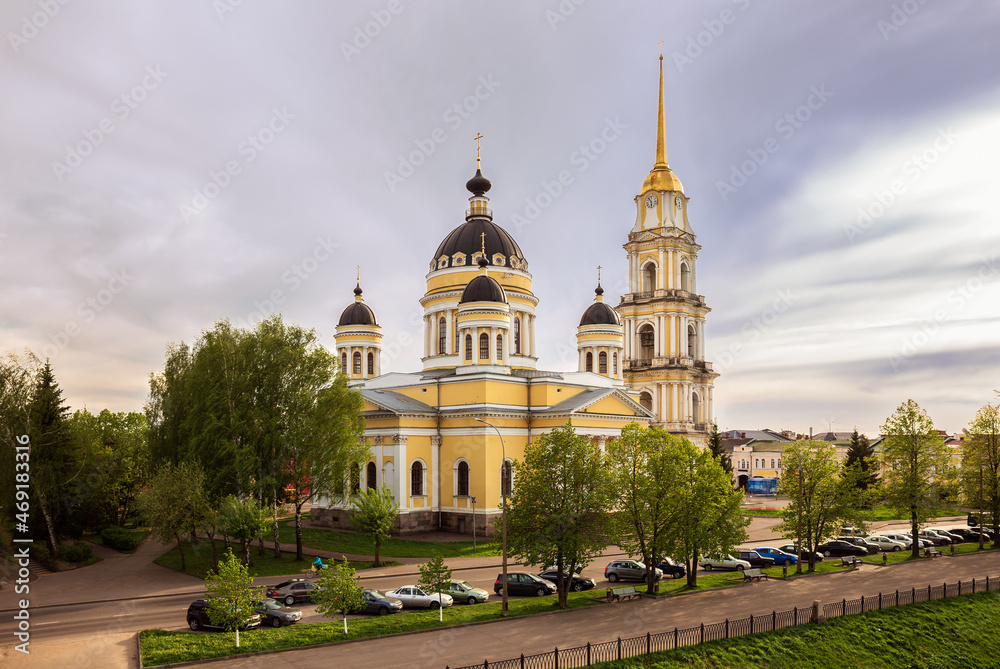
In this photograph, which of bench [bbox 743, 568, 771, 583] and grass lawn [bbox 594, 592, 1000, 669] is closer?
grass lawn [bbox 594, 592, 1000, 669]

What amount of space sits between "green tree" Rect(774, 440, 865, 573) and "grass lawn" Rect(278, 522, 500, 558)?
15796 mm

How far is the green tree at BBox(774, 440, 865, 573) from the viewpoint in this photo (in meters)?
35.8

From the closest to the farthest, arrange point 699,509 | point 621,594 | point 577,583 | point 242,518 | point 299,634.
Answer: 1. point 299,634
2. point 621,594
3. point 699,509
4. point 577,583
5. point 242,518

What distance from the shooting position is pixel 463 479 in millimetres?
47812

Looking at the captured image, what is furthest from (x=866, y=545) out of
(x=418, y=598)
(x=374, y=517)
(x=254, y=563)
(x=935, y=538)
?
(x=254, y=563)

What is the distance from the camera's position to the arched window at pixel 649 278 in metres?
73.9

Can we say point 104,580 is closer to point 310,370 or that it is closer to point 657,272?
point 310,370

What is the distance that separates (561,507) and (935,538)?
106 ft

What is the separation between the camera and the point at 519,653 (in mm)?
20719

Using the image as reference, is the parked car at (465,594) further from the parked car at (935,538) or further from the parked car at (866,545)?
the parked car at (935,538)

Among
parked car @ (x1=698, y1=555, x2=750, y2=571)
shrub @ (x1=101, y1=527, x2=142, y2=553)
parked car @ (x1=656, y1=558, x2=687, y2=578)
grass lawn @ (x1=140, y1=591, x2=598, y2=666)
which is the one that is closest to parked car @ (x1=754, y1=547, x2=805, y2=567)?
parked car @ (x1=698, y1=555, x2=750, y2=571)

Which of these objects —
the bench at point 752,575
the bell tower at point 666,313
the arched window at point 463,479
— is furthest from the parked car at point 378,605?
the bell tower at point 666,313

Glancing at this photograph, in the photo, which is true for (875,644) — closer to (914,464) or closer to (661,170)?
(914,464)

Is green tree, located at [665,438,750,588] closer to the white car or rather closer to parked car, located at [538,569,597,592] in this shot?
parked car, located at [538,569,597,592]
